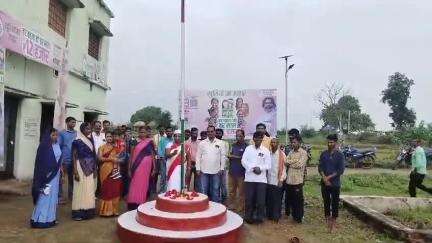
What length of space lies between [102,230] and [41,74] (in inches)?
224

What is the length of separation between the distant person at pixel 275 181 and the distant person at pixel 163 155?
2043 millimetres

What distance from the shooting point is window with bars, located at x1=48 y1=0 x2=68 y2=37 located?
11.7 m

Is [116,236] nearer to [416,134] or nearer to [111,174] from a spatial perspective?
[111,174]

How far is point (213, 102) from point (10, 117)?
4.68 metres

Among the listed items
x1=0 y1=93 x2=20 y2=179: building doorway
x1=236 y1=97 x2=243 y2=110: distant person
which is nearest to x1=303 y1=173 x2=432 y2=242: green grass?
x1=236 y1=97 x2=243 y2=110: distant person

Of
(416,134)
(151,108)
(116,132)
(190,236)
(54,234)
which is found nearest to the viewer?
(190,236)

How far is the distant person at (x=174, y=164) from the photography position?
809cm

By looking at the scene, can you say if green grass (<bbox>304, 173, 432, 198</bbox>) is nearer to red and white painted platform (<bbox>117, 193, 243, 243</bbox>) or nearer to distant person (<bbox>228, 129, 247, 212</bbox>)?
distant person (<bbox>228, 129, 247, 212</bbox>)

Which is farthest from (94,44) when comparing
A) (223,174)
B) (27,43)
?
(223,174)

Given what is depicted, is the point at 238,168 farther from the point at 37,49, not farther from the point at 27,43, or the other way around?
the point at 37,49

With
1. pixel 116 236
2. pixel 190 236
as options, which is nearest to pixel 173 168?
pixel 116 236

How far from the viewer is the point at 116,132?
26.5 ft

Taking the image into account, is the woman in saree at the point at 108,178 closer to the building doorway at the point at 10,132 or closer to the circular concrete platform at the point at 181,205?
the circular concrete platform at the point at 181,205

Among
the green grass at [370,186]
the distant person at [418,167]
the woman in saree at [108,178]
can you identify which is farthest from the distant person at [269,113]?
the woman in saree at [108,178]
